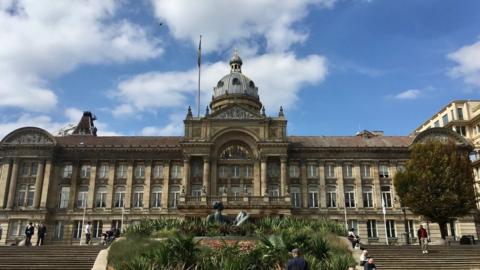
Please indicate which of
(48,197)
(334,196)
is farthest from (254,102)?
(48,197)

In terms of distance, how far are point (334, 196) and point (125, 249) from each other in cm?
3964

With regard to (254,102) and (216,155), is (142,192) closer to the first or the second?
(216,155)

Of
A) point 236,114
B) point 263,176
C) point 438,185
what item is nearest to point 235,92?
point 236,114

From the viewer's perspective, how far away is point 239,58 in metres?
80.0

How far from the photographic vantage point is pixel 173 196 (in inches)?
2298

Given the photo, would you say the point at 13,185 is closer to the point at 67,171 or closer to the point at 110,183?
the point at 67,171

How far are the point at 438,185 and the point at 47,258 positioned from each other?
1519 inches

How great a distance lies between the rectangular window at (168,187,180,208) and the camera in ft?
190

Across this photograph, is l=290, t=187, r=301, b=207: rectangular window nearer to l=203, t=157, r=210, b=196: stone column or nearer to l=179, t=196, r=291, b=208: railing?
l=179, t=196, r=291, b=208: railing

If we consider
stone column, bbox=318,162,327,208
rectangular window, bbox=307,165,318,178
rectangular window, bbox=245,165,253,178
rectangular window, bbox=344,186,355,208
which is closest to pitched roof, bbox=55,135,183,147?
rectangular window, bbox=245,165,253,178

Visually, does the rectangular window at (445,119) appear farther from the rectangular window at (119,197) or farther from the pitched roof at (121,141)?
the rectangular window at (119,197)

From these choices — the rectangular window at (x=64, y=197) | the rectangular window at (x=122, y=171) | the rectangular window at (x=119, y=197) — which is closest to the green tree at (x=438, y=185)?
the rectangular window at (x=119, y=197)

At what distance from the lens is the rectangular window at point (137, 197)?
58094 mm

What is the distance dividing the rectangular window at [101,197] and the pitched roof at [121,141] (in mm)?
6127
